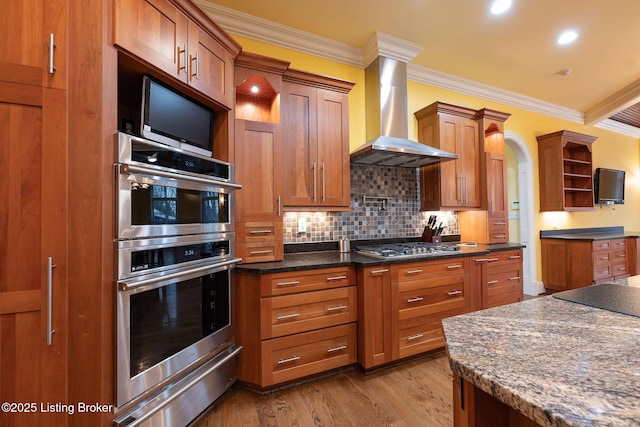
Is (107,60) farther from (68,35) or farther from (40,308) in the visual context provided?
(40,308)

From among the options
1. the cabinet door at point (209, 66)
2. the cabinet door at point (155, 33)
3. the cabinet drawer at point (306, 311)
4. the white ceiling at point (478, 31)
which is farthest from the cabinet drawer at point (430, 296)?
the white ceiling at point (478, 31)

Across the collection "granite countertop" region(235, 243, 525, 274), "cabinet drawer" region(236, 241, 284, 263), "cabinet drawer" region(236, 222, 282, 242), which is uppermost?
"cabinet drawer" region(236, 222, 282, 242)

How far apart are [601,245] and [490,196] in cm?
237

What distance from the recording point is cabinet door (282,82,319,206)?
7.73ft

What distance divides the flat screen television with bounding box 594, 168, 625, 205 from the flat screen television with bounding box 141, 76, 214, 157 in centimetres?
644

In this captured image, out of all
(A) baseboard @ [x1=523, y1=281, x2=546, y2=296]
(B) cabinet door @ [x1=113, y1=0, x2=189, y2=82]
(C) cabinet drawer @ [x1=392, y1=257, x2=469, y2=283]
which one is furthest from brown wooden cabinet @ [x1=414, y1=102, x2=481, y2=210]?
(B) cabinet door @ [x1=113, y1=0, x2=189, y2=82]

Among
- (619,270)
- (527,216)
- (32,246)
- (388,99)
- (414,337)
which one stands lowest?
(414,337)

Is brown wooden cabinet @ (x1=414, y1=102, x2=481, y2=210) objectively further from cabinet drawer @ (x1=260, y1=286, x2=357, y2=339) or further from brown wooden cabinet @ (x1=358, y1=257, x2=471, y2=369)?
cabinet drawer @ (x1=260, y1=286, x2=357, y2=339)

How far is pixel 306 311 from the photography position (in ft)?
6.72

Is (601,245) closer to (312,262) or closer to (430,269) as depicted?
(430,269)

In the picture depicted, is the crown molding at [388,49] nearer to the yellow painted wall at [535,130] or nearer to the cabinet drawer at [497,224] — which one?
the yellow painted wall at [535,130]

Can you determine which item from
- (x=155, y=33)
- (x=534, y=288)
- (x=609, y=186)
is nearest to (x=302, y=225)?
(x=155, y=33)

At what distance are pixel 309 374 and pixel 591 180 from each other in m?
5.68

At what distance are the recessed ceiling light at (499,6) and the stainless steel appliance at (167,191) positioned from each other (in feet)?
9.08
